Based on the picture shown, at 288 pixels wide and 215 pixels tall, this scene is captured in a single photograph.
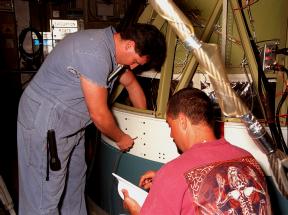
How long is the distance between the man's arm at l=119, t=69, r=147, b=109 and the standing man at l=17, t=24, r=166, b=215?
0.04 metres

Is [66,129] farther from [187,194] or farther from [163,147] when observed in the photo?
[187,194]

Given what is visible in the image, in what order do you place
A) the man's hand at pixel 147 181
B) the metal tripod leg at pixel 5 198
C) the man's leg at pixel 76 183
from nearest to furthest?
the man's hand at pixel 147 181 < the man's leg at pixel 76 183 < the metal tripod leg at pixel 5 198

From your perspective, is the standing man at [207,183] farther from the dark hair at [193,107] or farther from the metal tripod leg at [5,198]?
the metal tripod leg at [5,198]

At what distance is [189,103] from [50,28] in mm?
3770

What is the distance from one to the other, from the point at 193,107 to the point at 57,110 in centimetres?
80

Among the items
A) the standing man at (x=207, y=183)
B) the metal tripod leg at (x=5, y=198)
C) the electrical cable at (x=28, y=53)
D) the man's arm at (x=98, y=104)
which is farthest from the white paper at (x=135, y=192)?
the electrical cable at (x=28, y=53)

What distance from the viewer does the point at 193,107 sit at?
3.21ft

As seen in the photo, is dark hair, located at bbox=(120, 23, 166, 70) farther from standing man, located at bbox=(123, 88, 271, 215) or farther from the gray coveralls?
standing man, located at bbox=(123, 88, 271, 215)

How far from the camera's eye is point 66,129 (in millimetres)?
1573

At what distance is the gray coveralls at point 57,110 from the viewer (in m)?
1.44

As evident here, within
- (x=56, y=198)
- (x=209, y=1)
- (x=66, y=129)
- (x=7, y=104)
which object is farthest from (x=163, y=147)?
(x=7, y=104)

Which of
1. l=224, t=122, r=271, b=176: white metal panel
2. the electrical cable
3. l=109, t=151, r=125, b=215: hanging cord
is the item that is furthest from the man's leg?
the electrical cable

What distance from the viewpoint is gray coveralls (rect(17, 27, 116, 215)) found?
1.44 m

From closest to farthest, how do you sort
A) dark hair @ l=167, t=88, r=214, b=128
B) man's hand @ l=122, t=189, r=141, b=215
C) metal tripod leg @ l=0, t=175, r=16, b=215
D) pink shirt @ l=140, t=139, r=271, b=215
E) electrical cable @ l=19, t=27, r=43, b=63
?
1. pink shirt @ l=140, t=139, r=271, b=215
2. dark hair @ l=167, t=88, r=214, b=128
3. man's hand @ l=122, t=189, r=141, b=215
4. metal tripod leg @ l=0, t=175, r=16, b=215
5. electrical cable @ l=19, t=27, r=43, b=63
